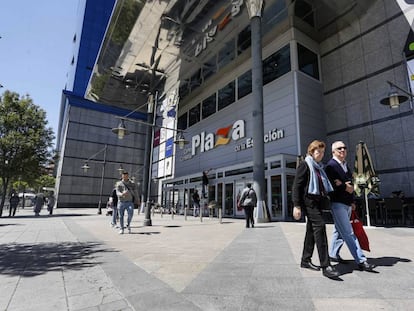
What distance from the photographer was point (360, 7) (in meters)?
15.8

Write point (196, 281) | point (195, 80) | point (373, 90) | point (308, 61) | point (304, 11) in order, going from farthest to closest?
point (195, 80) < point (308, 61) < point (304, 11) < point (373, 90) < point (196, 281)

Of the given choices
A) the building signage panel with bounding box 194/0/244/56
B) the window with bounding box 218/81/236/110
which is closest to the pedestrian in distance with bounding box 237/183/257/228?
the window with bounding box 218/81/236/110

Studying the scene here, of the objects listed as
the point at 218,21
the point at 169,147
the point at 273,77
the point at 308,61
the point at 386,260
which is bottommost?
the point at 386,260

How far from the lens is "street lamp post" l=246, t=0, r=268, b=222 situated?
12.4 metres

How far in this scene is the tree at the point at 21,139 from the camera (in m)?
17.6

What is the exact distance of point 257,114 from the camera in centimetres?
1310

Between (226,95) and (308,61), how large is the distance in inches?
272

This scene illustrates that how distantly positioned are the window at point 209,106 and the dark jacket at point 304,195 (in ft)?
65.3

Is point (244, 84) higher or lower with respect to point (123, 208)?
higher

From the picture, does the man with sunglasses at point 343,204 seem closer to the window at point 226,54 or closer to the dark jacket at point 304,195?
the dark jacket at point 304,195

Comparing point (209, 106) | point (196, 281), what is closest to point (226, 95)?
point (209, 106)

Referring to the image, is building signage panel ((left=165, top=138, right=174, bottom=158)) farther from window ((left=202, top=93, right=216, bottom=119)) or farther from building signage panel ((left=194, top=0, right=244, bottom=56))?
building signage panel ((left=194, top=0, right=244, bottom=56))

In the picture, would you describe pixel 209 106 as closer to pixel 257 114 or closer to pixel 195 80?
pixel 195 80

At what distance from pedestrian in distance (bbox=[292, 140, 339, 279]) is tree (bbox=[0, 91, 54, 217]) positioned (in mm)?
19652
